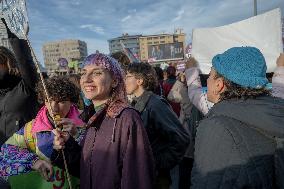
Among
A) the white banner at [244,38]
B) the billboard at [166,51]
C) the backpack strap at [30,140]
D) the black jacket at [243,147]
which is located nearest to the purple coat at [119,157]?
the black jacket at [243,147]

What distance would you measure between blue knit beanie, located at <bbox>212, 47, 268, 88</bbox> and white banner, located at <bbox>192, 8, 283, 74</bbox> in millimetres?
3213

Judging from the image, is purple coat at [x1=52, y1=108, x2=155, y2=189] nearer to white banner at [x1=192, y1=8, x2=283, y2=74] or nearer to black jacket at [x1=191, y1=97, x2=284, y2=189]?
black jacket at [x1=191, y1=97, x2=284, y2=189]

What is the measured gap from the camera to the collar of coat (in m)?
3.27

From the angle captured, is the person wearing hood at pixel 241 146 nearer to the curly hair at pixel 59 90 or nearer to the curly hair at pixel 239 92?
the curly hair at pixel 239 92

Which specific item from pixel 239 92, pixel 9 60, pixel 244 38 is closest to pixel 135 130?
pixel 239 92

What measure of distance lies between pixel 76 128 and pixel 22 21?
2.87 ft

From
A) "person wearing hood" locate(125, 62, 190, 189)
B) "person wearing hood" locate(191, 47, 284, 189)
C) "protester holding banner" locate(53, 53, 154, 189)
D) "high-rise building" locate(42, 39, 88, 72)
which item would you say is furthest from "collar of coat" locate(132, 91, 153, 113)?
"high-rise building" locate(42, 39, 88, 72)

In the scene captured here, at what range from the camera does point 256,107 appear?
1.84 m

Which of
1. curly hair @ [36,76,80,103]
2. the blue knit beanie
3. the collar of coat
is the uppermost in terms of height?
the blue knit beanie

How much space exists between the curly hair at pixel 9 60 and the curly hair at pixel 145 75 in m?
1.17

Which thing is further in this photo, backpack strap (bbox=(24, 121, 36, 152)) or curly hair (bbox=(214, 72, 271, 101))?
backpack strap (bbox=(24, 121, 36, 152))

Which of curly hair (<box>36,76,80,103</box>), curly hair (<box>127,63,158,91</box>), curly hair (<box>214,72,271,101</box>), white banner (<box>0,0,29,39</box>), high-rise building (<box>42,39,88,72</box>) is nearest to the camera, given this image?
curly hair (<box>214,72,271,101</box>)

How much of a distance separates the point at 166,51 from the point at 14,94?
47.9m

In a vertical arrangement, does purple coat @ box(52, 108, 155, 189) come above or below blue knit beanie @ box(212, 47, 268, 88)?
below
